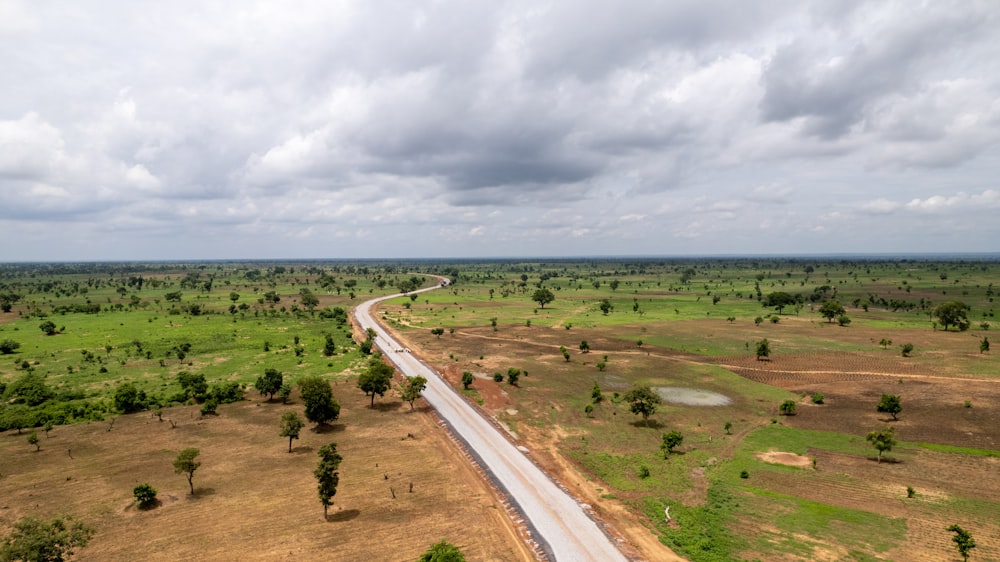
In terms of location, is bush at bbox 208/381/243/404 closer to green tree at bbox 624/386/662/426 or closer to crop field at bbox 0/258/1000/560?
crop field at bbox 0/258/1000/560

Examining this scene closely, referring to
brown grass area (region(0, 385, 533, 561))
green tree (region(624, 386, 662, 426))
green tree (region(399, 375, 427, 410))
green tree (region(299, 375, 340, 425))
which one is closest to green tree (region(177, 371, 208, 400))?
brown grass area (region(0, 385, 533, 561))

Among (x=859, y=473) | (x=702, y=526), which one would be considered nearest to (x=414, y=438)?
(x=702, y=526)

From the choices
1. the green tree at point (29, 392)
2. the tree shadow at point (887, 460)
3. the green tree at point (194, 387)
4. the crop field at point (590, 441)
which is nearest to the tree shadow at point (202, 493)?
the crop field at point (590, 441)

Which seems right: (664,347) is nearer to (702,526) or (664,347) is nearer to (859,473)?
(859,473)

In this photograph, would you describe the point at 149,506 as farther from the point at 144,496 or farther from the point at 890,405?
the point at 890,405

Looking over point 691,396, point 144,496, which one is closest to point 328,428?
point 144,496

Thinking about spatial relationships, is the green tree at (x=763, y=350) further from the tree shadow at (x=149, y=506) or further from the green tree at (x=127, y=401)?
the green tree at (x=127, y=401)
